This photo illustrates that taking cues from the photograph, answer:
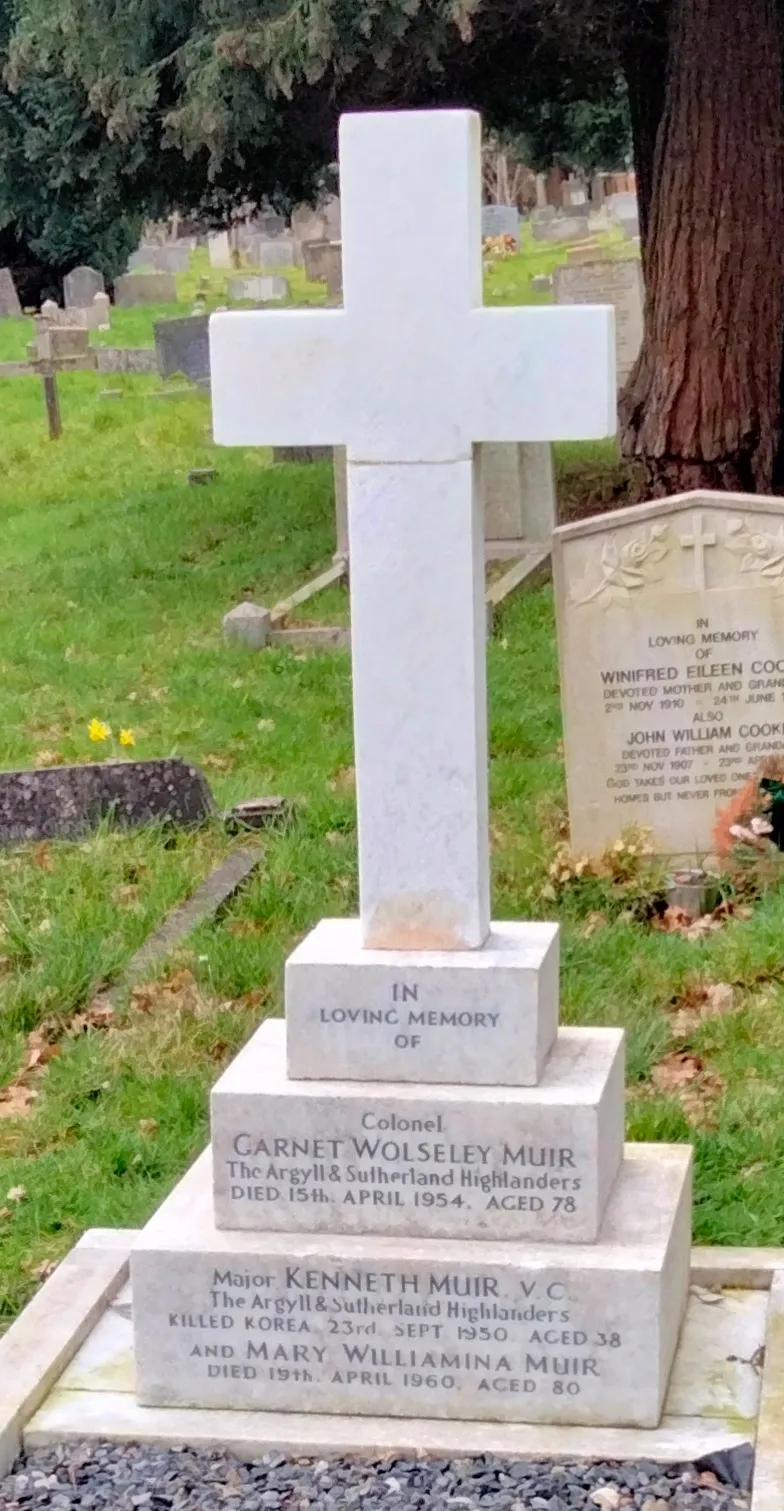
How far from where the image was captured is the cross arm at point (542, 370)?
344cm

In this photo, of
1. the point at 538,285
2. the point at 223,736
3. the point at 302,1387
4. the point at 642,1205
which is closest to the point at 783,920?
the point at 642,1205

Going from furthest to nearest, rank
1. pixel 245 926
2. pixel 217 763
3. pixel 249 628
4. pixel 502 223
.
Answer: pixel 502 223 → pixel 249 628 → pixel 217 763 → pixel 245 926

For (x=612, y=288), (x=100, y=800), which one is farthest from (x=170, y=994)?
(x=612, y=288)

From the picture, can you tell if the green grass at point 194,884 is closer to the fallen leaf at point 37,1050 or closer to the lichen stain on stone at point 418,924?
the fallen leaf at point 37,1050

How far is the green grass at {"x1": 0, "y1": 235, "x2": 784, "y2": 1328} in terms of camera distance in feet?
14.9

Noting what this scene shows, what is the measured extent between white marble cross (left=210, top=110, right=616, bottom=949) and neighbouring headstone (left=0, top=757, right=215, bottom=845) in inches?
131

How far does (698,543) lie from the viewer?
6.44 metres

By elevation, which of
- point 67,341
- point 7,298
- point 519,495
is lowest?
point 519,495

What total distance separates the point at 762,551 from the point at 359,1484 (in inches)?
153

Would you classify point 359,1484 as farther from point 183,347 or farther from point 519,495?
point 183,347

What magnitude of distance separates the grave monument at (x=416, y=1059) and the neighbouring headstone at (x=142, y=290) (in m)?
28.8

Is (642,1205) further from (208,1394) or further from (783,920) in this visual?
(783,920)

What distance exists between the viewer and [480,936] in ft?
11.9

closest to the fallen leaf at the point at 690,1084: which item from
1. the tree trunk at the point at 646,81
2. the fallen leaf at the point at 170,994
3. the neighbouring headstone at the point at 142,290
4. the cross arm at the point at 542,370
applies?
the fallen leaf at the point at 170,994
